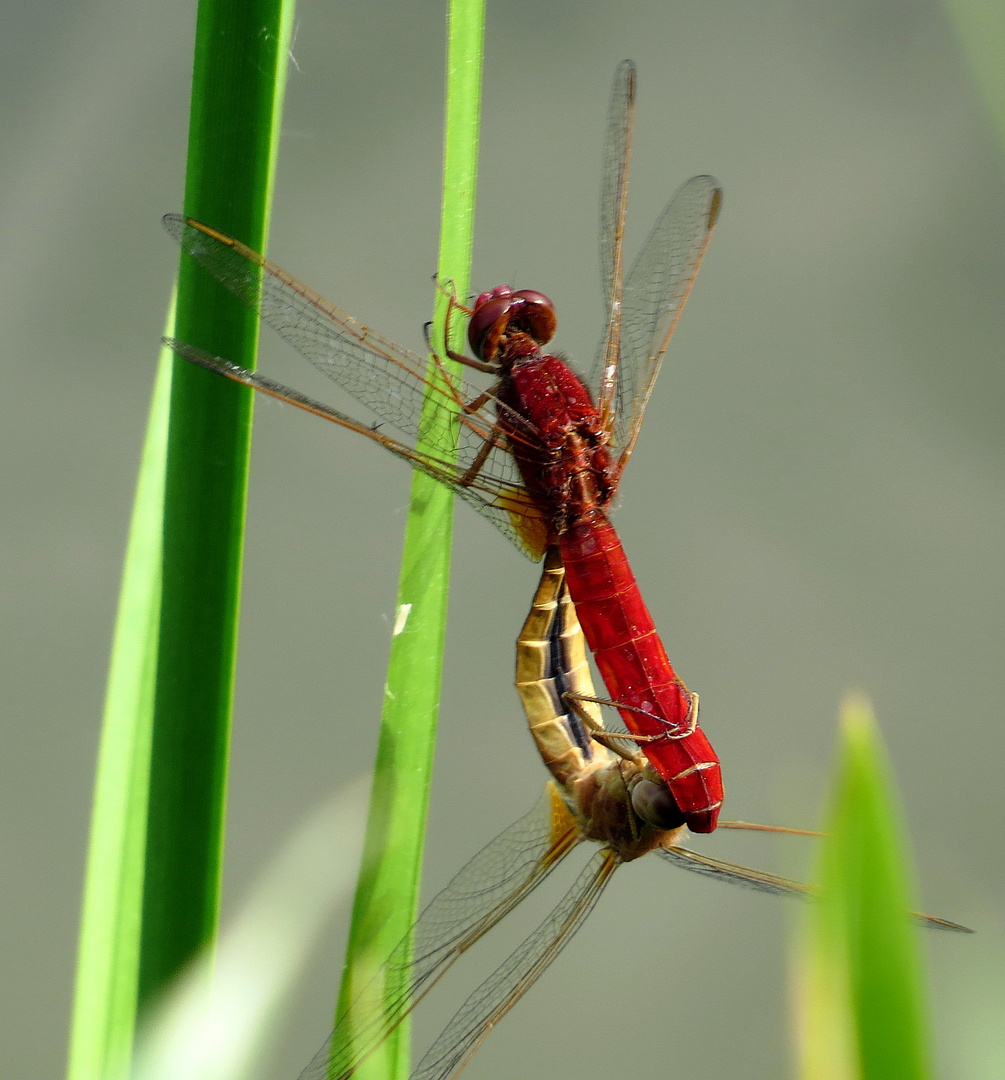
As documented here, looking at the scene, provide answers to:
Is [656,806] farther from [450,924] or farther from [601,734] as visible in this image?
[450,924]

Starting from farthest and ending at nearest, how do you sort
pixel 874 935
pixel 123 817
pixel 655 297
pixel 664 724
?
1. pixel 655 297
2. pixel 664 724
3. pixel 123 817
4. pixel 874 935

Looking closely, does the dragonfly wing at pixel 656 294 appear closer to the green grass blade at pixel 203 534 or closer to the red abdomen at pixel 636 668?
the red abdomen at pixel 636 668

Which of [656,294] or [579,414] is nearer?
[579,414]

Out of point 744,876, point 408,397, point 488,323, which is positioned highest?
point 488,323

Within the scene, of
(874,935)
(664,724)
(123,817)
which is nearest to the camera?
(874,935)

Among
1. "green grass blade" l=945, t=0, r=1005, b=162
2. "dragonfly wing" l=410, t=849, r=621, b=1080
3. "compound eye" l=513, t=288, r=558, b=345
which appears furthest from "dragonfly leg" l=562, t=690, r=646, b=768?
"green grass blade" l=945, t=0, r=1005, b=162

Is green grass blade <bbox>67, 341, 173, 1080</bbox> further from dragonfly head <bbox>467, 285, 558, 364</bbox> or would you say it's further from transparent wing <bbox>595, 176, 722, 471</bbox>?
transparent wing <bbox>595, 176, 722, 471</bbox>

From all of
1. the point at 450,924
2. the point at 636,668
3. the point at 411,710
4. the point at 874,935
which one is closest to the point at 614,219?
the point at 636,668
